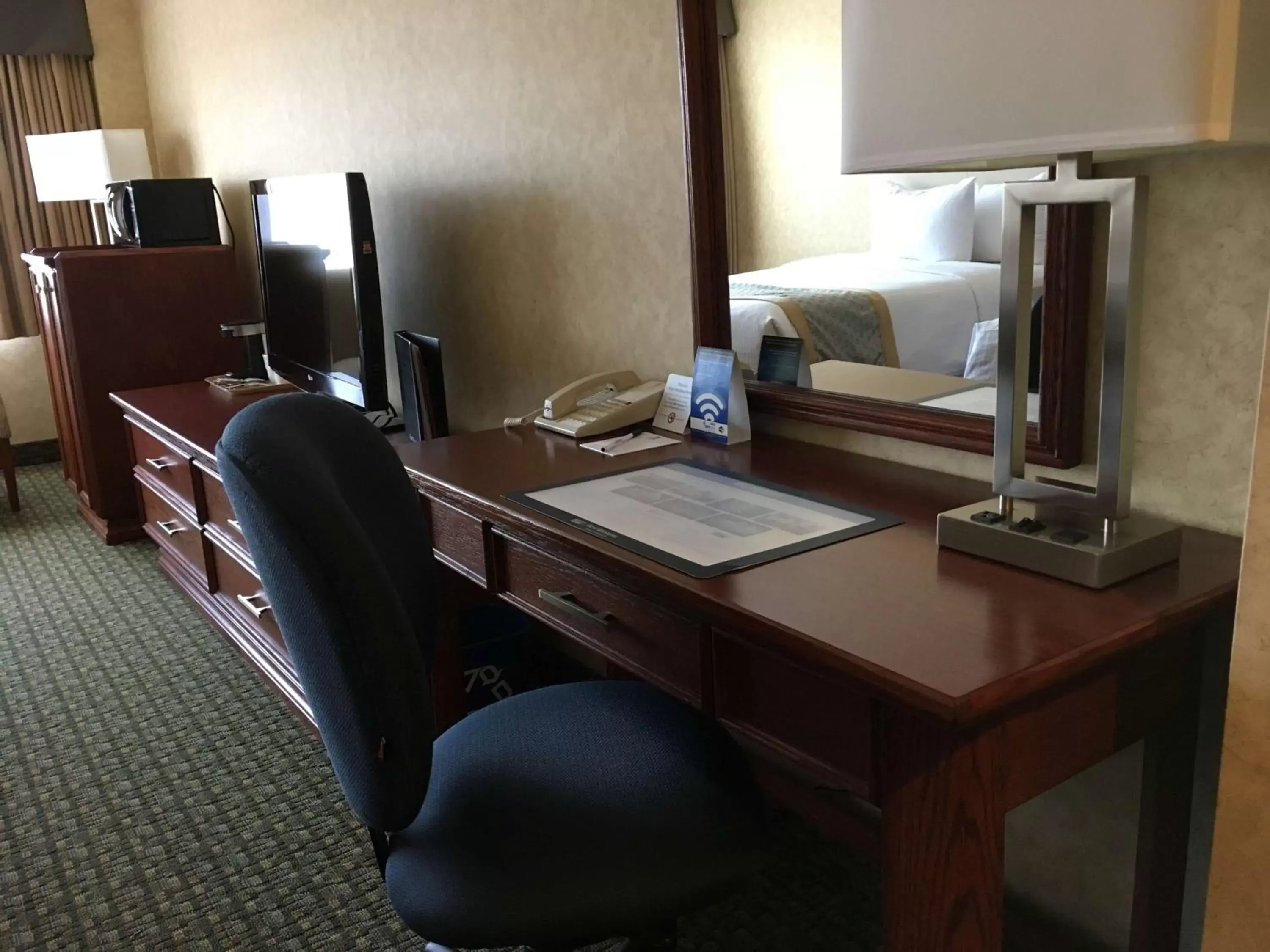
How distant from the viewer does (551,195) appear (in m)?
2.33

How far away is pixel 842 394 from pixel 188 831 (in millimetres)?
1540

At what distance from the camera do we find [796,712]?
1.11 m

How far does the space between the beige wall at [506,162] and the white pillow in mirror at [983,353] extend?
67cm

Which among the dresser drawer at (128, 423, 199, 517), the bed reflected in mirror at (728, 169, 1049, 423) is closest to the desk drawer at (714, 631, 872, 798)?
the bed reflected in mirror at (728, 169, 1049, 423)

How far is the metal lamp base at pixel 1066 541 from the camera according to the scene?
1.08m

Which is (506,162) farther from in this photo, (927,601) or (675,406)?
(927,601)

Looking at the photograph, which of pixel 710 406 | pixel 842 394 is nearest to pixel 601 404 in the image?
pixel 710 406

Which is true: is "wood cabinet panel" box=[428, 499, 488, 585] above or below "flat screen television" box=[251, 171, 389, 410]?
below

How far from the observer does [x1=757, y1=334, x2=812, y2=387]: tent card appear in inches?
68.5

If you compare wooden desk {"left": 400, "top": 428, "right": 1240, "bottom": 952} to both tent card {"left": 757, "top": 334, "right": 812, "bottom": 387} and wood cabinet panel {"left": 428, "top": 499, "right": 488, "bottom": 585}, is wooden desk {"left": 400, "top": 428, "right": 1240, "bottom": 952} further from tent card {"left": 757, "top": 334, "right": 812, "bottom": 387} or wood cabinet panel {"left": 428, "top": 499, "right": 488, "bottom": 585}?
tent card {"left": 757, "top": 334, "right": 812, "bottom": 387}

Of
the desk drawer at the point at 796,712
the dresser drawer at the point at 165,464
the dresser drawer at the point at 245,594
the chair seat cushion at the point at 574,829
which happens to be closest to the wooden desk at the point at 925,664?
the desk drawer at the point at 796,712

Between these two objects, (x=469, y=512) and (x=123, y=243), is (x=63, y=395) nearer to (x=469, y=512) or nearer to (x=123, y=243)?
(x=123, y=243)

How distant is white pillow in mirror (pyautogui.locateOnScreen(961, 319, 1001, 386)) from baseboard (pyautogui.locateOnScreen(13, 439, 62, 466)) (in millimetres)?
5172

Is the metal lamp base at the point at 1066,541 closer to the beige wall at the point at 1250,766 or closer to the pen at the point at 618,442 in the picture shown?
the beige wall at the point at 1250,766
